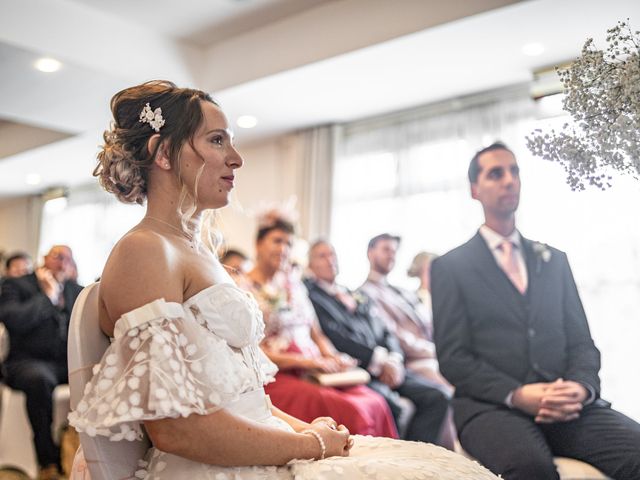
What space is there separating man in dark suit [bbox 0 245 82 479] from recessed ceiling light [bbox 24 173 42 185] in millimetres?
495

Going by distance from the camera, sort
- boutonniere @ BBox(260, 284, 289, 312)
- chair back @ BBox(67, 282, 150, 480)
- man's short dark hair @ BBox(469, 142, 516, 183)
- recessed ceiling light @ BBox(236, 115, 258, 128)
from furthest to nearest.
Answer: recessed ceiling light @ BBox(236, 115, 258, 128) < boutonniere @ BBox(260, 284, 289, 312) < man's short dark hair @ BBox(469, 142, 516, 183) < chair back @ BBox(67, 282, 150, 480)

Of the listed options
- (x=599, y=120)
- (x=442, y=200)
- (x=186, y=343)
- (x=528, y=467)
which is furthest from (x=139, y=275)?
(x=442, y=200)

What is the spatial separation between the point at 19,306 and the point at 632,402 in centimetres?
354

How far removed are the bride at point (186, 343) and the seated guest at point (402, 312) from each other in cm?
302

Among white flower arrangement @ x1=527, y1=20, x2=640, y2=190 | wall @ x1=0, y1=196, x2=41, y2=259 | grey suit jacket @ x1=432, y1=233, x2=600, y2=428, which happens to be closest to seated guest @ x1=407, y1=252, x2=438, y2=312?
grey suit jacket @ x1=432, y1=233, x2=600, y2=428

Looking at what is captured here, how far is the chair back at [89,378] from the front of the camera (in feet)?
4.96

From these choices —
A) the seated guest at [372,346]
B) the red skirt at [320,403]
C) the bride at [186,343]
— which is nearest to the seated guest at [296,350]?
the red skirt at [320,403]

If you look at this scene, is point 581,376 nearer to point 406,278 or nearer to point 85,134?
point 406,278

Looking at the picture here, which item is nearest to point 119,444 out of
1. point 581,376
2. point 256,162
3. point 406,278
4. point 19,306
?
point 581,376

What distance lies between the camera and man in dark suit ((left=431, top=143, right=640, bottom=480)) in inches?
86.7

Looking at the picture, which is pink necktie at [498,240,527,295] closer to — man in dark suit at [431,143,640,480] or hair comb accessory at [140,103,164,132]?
man in dark suit at [431,143,640,480]

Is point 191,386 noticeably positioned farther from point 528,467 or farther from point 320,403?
point 320,403

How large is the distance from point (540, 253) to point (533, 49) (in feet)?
8.55

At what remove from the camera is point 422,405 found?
437 centimetres
